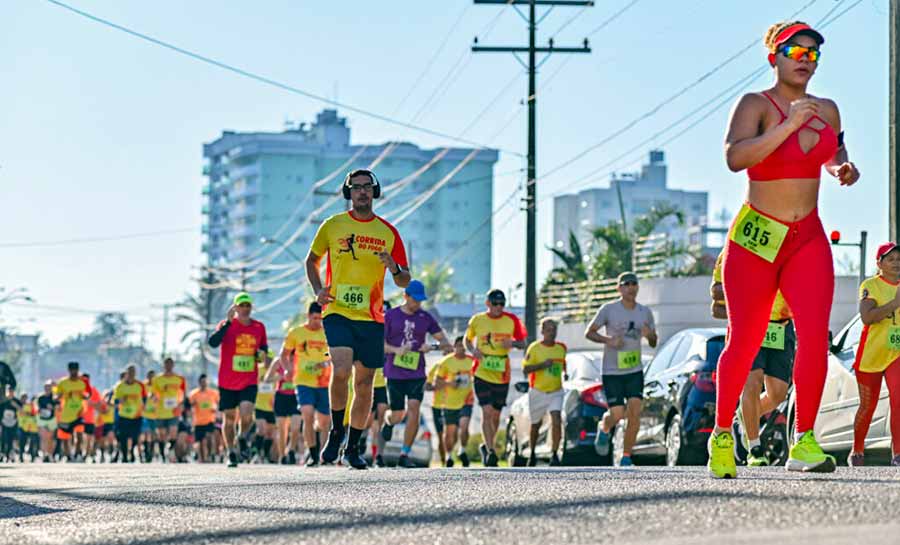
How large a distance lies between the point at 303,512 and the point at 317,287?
5.38 meters

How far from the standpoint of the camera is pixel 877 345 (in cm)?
1345

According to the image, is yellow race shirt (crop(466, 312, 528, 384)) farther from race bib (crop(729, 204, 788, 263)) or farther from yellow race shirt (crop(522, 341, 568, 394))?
race bib (crop(729, 204, 788, 263))

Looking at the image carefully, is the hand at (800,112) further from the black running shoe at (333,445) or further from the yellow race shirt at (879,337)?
the black running shoe at (333,445)

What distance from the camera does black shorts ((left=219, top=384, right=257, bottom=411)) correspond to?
19938mm

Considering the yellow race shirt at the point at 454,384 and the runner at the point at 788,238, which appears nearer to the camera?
the runner at the point at 788,238

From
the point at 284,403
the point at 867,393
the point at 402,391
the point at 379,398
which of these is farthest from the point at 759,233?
the point at 284,403

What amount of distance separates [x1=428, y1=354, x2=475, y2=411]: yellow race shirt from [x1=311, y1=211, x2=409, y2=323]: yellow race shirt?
10665 millimetres

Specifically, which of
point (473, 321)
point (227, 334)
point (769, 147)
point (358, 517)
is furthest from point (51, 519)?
point (473, 321)

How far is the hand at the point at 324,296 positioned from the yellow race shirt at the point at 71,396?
22.6 metres

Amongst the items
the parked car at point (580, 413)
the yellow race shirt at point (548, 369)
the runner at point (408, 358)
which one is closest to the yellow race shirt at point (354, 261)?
the runner at point (408, 358)

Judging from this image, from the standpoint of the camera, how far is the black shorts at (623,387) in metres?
17.9

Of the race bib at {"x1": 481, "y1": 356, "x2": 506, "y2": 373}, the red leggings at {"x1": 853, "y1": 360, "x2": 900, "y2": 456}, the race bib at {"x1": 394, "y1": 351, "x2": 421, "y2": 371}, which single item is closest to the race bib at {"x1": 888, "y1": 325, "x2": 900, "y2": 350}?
the red leggings at {"x1": 853, "y1": 360, "x2": 900, "y2": 456}

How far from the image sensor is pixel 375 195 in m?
13.3

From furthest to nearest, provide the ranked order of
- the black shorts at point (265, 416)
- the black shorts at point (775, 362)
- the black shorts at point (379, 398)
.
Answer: the black shorts at point (265, 416) → the black shorts at point (379, 398) → the black shorts at point (775, 362)
